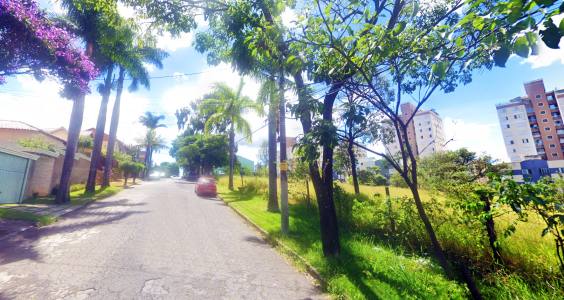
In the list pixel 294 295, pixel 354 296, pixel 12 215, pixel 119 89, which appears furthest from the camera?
pixel 119 89

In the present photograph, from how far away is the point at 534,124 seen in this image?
55000 millimetres

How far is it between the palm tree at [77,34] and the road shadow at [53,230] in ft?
6.29

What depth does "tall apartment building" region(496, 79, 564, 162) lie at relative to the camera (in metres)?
51.6

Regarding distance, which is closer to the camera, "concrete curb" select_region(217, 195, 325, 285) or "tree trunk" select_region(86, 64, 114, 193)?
"concrete curb" select_region(217, 195, 325, 285)

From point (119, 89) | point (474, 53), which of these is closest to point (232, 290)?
point (474, 53)

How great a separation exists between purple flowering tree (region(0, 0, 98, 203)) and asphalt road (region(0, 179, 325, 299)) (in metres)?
4.86

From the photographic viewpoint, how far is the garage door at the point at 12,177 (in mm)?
9625

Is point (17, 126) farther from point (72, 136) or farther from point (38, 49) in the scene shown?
point (38, 49)

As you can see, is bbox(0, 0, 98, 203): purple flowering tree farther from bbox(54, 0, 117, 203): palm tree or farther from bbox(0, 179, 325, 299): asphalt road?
bbox(0, 179, 325, 299): asphalt road

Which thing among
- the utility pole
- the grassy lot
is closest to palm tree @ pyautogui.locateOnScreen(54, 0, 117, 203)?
the utility pole

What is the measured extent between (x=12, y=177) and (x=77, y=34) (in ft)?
26.5

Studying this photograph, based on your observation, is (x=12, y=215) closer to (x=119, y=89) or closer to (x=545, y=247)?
(x=119, y=89)

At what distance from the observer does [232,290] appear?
3740 mm

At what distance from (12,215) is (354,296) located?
428 inches
